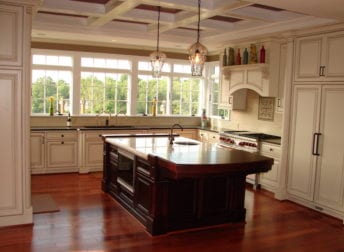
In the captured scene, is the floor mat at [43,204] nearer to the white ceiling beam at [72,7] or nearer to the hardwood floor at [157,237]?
the hardwood floor at [157,237]

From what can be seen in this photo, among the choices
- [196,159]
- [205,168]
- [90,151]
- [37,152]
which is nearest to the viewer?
[205,168]

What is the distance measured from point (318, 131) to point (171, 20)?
2.69 meters

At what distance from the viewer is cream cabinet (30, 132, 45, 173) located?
21.4 ft

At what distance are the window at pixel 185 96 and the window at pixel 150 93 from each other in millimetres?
243

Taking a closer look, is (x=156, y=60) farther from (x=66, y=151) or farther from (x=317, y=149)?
(x=66, y=151)

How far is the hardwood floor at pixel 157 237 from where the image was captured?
3742 millimetres

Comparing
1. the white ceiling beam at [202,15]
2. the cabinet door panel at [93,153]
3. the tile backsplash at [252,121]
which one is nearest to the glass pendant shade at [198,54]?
the white ceiling beam at [202,15]

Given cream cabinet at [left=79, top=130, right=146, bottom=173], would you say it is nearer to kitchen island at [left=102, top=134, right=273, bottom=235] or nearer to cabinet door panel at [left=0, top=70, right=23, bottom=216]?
kitchen island at [left=102, top=134, right=273, bottom=235]

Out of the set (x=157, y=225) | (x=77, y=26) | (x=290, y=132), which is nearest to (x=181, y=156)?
(x=157, y=225)

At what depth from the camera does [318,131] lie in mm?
4996

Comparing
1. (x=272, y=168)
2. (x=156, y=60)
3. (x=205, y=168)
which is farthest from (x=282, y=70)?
(x=205, y=168)

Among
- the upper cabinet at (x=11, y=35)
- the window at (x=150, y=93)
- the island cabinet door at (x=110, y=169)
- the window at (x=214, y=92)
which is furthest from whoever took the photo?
the window at (x=214, y=92)

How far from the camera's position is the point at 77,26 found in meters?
5.95

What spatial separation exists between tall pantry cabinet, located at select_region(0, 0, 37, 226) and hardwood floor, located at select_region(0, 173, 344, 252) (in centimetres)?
29
